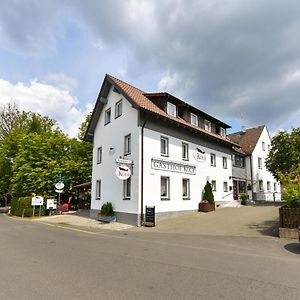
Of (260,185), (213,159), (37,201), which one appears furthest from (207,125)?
(37,201)

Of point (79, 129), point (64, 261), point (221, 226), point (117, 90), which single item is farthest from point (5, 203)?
point (64, 261)

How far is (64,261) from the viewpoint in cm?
800

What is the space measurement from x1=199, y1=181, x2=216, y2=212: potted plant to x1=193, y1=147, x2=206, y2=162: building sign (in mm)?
1931

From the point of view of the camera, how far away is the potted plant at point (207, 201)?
2244 centimetres

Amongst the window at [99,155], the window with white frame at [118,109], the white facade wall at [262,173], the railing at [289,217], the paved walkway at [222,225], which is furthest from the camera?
the white facade wall at [262,173]

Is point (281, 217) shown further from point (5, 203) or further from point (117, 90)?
point (5, 203)

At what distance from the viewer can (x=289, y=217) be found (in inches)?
491

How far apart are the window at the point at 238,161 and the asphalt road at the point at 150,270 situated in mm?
22241

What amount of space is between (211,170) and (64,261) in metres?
18.8

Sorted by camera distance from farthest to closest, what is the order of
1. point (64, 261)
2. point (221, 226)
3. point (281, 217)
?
point (221, 226) < point (281, 217) < point (64, 261)

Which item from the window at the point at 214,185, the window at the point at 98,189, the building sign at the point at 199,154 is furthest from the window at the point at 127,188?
the window at the point at 214,185

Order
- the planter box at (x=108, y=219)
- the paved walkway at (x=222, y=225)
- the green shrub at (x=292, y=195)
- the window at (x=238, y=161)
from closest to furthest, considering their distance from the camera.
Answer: the green shrub at (x=292, y=195), the paved walkway at (x=222, y=225), the planter box at (x=108, y=219), the window at (x=238, y=161)

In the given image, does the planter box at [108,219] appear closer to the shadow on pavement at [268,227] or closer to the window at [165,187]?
the window at [165,187]

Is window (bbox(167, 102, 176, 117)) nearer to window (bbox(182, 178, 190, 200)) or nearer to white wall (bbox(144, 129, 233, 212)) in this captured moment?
white wall (bbox(144, 129, 233, 212))
